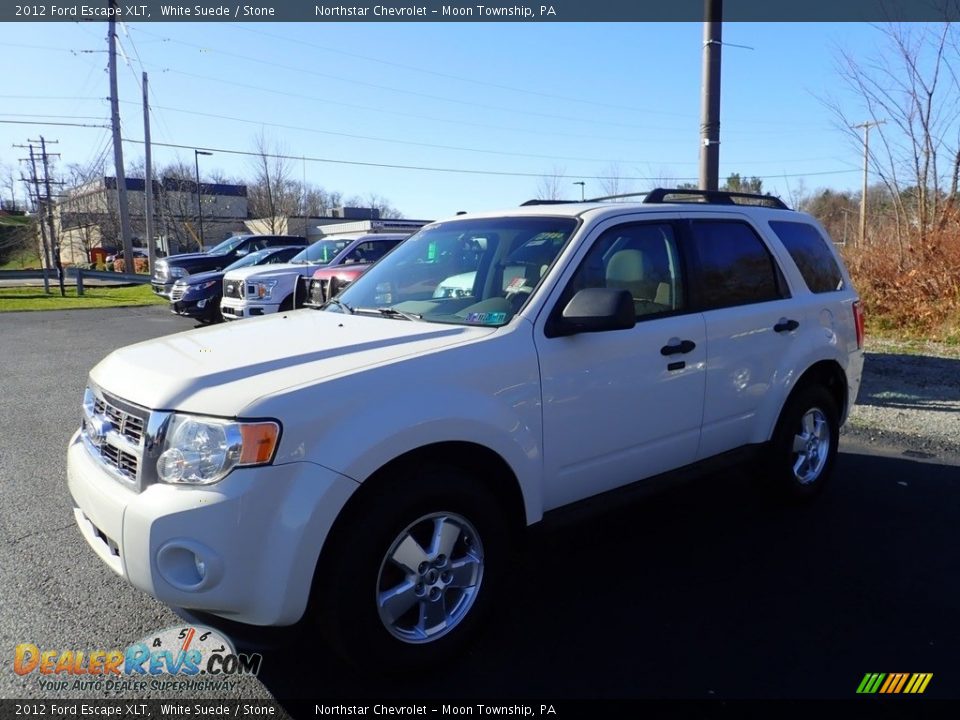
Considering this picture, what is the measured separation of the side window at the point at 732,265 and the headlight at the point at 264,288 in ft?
30.5

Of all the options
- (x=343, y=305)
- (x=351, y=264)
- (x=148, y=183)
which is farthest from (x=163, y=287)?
(x=343, y=305)

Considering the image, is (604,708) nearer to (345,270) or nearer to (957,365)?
(957,365)

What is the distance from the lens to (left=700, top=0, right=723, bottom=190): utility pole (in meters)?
8.15

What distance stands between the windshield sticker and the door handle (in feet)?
3.02

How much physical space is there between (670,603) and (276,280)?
10.2 meters

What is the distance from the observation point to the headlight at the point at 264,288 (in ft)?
40.5

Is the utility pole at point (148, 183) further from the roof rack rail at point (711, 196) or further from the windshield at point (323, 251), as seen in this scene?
the roof rack rail at point (711, 196)

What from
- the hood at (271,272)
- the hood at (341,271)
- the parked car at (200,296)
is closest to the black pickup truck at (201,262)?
the parked car at (200,296)

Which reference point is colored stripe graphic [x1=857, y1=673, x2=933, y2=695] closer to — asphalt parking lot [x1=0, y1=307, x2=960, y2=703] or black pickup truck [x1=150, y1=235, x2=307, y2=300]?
asphalt parking lot [x1=0, y1=307, x2=960, y2=703]

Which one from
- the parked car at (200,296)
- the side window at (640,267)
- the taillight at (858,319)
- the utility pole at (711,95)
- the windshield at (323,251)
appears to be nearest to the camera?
the side window at (640,267)

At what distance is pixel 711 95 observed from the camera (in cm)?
826

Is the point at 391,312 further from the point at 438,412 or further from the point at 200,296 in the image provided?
the point at 200,296

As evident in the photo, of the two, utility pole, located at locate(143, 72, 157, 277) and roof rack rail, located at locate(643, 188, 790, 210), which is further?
utility pole, located at locate(143, 72, 157, 277)

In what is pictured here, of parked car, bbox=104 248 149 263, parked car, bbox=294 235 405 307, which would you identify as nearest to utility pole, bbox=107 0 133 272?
parked car, bbox=294 235 405 307
